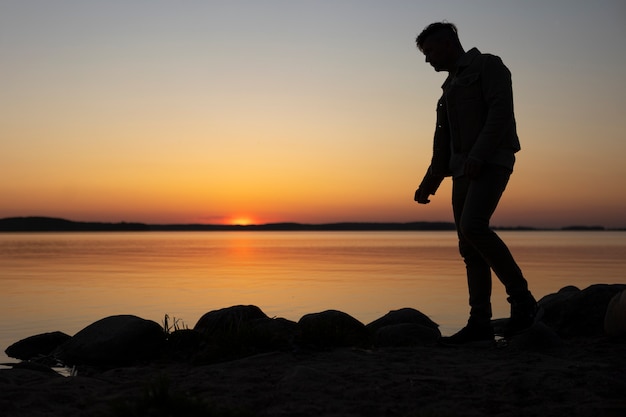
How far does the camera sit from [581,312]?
7750 millimetres

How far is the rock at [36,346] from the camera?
8859 millimetres

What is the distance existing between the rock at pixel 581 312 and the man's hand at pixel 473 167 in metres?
2.21

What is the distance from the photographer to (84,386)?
4.75 m

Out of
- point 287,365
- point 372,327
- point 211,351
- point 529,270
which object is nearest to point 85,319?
point 372,327

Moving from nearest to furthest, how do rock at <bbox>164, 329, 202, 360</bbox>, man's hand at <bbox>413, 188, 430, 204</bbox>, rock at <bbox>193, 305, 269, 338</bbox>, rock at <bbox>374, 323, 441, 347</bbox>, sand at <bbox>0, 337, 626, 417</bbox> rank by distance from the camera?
sand at <bbox>0, 337, 626, 417</bbox> → man's hand at <bbox>413, 188, 430, 204</bbox> → rock at <bbox>164, 329, 202, 360</bbox> → rock at <bbox>374, 323, 441, 347</bbox> → rock at <bbox>193, 305, 269, 338</bbox>

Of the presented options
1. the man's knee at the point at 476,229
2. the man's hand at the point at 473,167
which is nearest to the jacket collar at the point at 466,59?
the man's hand at the point at 473,167

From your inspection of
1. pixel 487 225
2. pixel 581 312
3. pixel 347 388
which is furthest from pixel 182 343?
pixel 581 312

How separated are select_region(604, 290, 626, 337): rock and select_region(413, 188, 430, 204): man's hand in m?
2.14

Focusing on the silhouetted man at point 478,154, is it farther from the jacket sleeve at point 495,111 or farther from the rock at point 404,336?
the rock at point 404,336

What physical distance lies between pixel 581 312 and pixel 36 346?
6631 millimetres

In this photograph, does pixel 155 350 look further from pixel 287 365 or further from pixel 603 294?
pixel 603 294

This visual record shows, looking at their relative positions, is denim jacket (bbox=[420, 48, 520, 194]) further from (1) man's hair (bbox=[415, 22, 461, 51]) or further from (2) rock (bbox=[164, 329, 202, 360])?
(2) rock (bbox=[164, 329, 202, 360])

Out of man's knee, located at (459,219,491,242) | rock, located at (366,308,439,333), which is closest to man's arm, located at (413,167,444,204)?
man's knee, located at (459,219,491,242)

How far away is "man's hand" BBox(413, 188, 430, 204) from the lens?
22.8 ft
